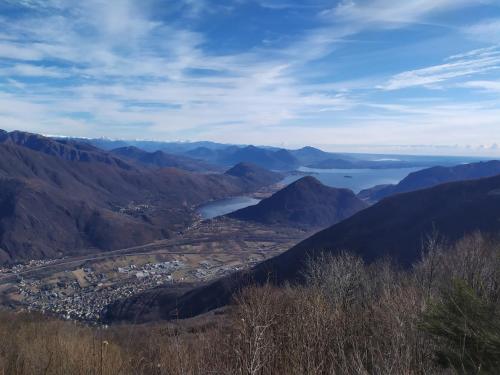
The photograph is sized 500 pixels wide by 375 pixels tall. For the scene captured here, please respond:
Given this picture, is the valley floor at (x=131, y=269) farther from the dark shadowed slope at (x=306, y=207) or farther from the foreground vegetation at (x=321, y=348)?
the foreground vegetation at (x=321, y=348)

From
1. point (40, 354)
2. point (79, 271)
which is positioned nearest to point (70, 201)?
point (79, 271)

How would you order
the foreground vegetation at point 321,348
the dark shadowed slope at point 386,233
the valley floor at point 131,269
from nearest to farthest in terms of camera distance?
the foreground vegetation at point 321,348, the dark shadowed slope at point 386,233, the valley floor at point 131,269

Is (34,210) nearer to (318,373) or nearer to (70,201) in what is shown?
(70,201)

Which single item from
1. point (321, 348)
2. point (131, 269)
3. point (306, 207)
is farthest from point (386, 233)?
point (306, 207)

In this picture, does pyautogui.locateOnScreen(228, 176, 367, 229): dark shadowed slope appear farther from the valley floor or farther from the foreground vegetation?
the foreground vegetation

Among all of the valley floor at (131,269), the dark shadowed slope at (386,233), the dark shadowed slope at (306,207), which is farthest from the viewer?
the dark shadowed slope at (306,207)

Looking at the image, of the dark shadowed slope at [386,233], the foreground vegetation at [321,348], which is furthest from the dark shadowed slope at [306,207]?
the foreground vegetation at [321,348]
